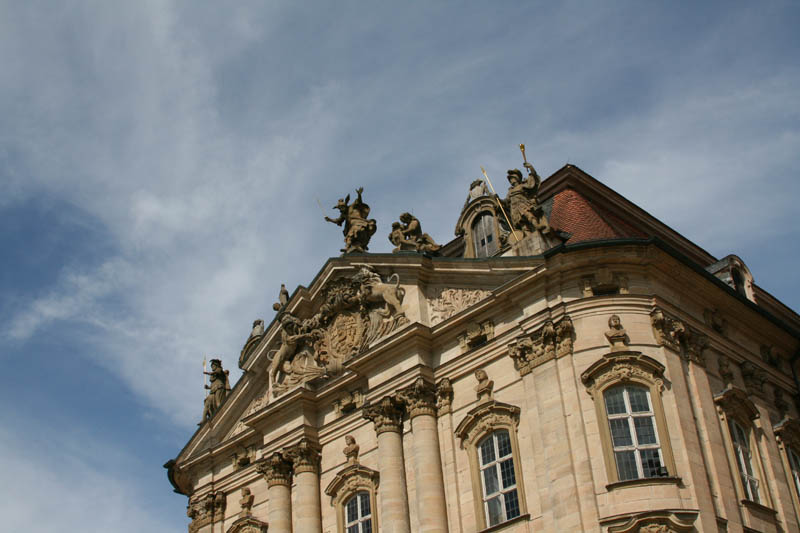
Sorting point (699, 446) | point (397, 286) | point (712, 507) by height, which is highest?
point (397, 286)

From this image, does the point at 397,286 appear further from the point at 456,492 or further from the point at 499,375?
the point at 456,492

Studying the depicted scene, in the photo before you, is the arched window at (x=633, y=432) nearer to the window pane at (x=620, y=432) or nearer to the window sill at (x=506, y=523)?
the window pane at (x=620, y=432)

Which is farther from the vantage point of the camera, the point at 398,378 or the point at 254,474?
the point at 254,474

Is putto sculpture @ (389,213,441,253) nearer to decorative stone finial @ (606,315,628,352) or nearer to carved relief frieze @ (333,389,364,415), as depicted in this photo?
carved relief frieze @ (333,389,364,415)

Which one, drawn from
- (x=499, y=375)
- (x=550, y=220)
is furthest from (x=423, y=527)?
(x=550, y=220)

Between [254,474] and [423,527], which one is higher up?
[254,474]

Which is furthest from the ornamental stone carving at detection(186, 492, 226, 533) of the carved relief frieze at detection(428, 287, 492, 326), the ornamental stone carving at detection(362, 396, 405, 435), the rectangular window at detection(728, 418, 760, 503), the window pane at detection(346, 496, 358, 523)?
the rectangular window at detection(728, 418, 760, 503)

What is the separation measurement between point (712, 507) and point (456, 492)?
6659 millimetres

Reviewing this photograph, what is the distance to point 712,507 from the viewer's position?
23297 mm

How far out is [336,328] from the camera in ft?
105

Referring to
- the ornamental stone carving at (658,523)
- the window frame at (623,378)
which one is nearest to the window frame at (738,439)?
the window frame at (623,378)

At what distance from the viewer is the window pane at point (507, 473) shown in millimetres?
25625

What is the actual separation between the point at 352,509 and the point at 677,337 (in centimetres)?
1076

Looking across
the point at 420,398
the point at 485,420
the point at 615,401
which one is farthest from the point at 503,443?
the point at 615,401
